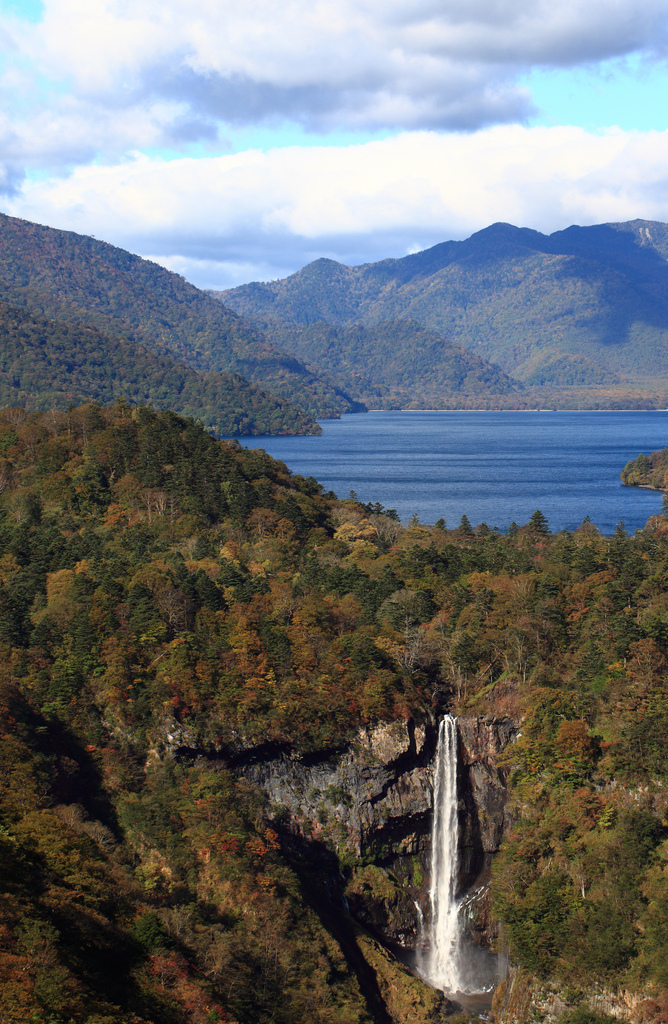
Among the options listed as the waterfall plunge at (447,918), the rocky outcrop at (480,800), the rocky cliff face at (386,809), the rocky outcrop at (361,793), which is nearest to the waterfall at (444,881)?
the waterfall plunge at (447,918)

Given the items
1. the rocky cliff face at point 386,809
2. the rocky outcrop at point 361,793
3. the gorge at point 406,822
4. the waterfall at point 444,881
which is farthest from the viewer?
the rocky outcrop at point 361,793

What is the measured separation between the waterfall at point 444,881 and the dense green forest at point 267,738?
3301 mm

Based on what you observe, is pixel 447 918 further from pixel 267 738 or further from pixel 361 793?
pixel 267 738

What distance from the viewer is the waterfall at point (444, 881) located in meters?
51.0

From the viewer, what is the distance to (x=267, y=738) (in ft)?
177

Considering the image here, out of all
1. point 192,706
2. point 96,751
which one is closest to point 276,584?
point 192,706

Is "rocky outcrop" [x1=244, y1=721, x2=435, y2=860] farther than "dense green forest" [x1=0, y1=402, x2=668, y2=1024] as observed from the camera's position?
Yes

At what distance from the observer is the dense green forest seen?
129 feet

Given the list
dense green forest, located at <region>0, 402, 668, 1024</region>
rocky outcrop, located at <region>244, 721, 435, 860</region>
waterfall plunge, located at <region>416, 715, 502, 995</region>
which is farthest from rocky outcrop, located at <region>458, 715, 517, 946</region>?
rocky outcrop, located at <region>244, 721, 435, 860</region>

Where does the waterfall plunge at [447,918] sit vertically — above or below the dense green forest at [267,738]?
below

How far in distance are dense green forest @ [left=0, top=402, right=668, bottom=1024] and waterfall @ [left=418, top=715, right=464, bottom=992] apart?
3.30 metres

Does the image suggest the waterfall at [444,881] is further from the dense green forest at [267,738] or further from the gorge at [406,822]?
the dense green forest at [267,738]

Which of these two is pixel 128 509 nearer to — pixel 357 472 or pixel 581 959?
pixel 581 959

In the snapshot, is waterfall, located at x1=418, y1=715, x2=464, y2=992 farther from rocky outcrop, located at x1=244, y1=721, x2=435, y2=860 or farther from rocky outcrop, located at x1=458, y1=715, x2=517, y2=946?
rocky outcrop, located at x1=244, y1=721, x2=435, y2=860
